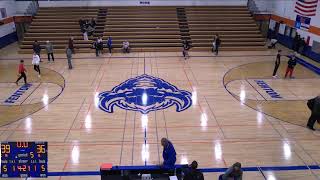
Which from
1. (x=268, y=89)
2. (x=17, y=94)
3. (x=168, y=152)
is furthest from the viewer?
(x=268, y=89)

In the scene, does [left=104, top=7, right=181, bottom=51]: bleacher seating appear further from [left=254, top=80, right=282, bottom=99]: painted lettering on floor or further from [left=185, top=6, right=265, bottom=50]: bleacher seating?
[left=254, top=80, right=282, bottom=99]: painted lettering on floor

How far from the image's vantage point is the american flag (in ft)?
58.4

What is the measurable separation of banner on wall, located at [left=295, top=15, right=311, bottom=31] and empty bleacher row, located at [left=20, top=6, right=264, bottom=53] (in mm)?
2503

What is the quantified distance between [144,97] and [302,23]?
12832 millimetres

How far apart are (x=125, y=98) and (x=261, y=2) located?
17356mm

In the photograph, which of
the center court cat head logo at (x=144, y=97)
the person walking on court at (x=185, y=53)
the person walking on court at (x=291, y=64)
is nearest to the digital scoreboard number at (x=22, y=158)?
the center court cat head logo at (x=144, y=97)

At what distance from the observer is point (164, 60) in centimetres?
1778

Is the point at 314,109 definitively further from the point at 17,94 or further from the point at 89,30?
the point at 89,30

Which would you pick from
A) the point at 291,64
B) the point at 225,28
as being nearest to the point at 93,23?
the point at 225,28

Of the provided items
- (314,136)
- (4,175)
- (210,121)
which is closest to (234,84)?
(210,121)

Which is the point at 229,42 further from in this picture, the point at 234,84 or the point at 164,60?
the point at 234,84

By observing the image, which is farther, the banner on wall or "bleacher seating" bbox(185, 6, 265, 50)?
"bleacher seating" bbox(185, 6, 265, 50)

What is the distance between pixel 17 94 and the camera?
12555mm

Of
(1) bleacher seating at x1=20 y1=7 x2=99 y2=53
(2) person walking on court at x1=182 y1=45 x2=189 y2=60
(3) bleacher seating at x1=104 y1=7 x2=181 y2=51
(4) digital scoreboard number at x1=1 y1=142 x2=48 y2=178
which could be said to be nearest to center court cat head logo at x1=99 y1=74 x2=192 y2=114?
(2) person walking on court at x1=182 y1=45 x2=189 y2=60
